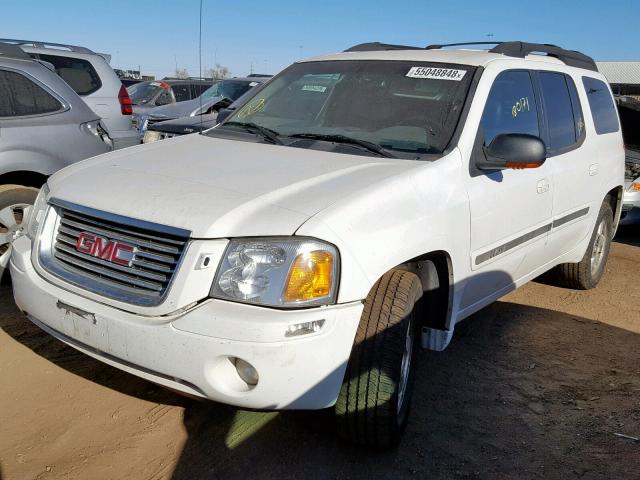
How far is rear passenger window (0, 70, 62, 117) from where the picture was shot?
5000mm

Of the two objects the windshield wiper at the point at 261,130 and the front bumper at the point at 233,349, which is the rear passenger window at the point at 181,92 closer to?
the windshield wiper at the point at 261,130

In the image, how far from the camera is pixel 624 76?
3186cm

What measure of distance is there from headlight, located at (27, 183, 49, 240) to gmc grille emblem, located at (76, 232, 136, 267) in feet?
1.22

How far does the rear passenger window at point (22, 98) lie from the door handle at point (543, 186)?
3658 mm

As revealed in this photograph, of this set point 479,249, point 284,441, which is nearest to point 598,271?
point 479,249

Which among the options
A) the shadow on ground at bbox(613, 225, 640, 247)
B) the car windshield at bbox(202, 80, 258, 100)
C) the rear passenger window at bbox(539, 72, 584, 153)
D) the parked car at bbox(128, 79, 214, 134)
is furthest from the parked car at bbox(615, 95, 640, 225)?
the parked car at bbox(128, 79, 214, 134)

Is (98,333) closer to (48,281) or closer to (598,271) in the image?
(48,281)

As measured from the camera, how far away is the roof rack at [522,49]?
4.38m

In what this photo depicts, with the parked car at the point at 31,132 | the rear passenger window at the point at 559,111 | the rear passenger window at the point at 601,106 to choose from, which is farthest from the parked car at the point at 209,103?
the rear passenger window at the point at 559,111

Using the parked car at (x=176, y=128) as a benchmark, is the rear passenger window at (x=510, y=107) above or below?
above

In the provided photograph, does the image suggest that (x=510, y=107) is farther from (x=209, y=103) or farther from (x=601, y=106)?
(x=209, y=103)

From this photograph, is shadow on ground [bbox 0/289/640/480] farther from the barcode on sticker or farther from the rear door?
the barcode on sticker

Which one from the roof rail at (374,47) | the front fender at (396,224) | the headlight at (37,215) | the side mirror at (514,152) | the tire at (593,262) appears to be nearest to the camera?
the front fender at (396,224)

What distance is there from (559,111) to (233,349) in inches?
122
